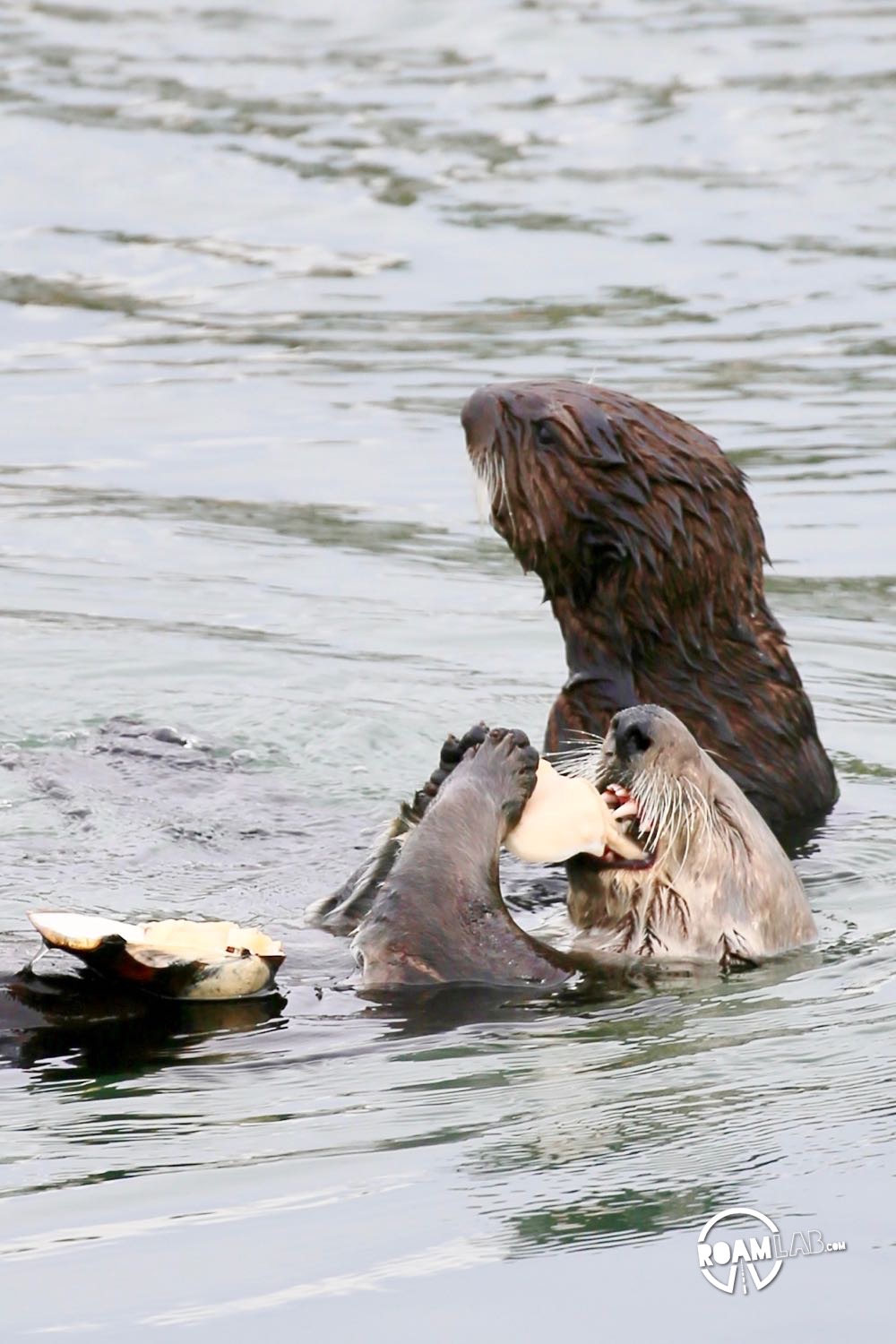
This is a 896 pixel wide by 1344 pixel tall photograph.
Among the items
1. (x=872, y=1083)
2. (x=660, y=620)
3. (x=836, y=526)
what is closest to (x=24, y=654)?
(x=660, y=620)

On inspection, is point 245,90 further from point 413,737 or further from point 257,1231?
point 257,1231

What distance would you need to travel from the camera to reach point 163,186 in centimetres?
1416

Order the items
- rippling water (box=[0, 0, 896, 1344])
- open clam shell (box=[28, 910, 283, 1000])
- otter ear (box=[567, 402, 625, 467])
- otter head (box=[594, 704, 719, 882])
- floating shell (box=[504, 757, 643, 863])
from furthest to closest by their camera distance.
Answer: otter ear (box=[567, 402, 625, 467]) → otter head (box=[594, 704, 719, 882]) → floating shell (box=[504, 757, 643, 863]) → open clam shell (box=[28, 910, 283, 1000]) → rippling water (box=[0, 0, 896, 1344])

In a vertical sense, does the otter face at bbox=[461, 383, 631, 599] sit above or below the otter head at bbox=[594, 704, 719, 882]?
above

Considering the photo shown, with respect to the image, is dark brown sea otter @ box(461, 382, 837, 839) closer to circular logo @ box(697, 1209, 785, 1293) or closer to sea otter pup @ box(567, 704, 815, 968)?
sea otter pup @ box(567, 704, 815, 968)

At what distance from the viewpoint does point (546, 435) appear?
5973 millimetres

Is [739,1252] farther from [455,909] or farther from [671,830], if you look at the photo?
[671,830]

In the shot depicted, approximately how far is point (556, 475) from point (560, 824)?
150 cm

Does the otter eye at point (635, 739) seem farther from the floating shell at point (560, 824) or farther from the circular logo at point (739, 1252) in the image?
the circular logo at point (739, 1252)

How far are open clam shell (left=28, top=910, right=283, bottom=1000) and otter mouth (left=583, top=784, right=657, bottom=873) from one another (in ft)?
2.40

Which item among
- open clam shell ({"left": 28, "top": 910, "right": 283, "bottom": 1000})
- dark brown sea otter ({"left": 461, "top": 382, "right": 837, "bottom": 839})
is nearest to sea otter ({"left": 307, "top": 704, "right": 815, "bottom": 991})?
open clam shell ({"left": 28, "top": 910, "right": 283, "bottom": 1000})

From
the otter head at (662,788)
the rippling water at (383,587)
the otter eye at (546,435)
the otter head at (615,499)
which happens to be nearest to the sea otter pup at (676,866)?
the otter head at (662,788)

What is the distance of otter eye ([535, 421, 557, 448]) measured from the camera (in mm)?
5965

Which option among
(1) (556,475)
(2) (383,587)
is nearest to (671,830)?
(1) (556,475)
